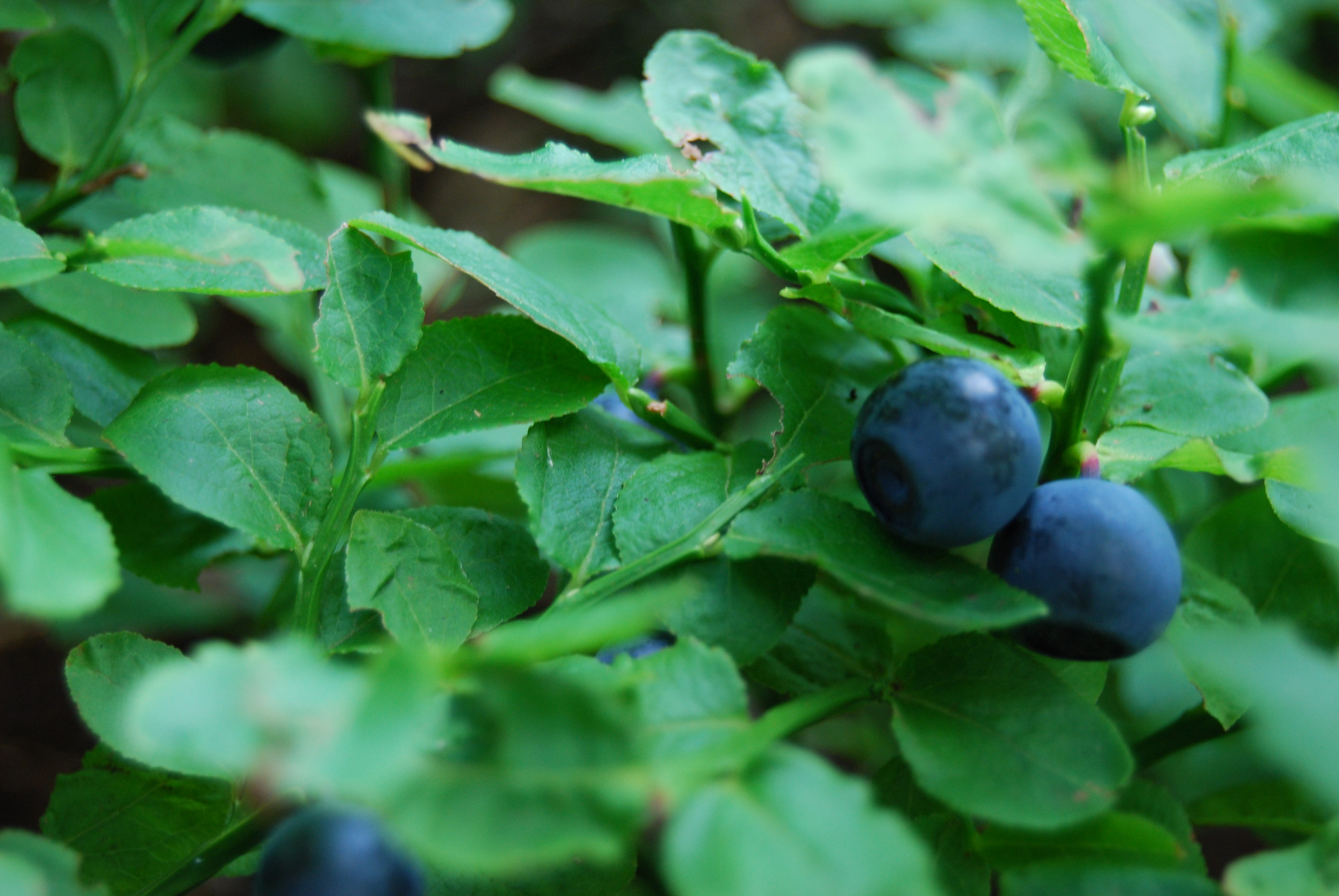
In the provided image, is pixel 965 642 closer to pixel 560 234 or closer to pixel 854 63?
pixel 854 63

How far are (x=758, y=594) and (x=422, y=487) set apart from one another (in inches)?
20.8

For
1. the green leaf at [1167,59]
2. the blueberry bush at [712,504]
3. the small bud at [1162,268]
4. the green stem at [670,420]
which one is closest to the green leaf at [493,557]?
the blueberry bush at [712,504]

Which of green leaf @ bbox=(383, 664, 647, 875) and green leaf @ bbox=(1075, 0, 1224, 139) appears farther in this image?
green leaf @ bbox=(1075, 0, 1224, 139)

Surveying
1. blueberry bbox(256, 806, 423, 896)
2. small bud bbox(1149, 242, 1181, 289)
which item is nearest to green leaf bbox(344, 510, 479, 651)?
blueberry bbox(256, 806, 423, 896)

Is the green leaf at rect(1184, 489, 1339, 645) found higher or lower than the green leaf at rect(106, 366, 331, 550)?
lower

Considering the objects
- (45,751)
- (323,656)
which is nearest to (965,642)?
(323,656)

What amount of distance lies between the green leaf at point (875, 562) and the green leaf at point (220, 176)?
51 cm

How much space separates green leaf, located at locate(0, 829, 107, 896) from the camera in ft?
1.32

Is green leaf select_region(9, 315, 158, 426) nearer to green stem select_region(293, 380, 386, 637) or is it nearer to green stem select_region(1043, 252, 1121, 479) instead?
green stem select_region(293, 380, 386, 637)

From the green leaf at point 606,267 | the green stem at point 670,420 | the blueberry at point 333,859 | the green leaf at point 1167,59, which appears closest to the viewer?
the blueberry at point 333,859

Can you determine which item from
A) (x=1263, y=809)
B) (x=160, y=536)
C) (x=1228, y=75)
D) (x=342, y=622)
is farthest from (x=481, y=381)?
(x=1228, y=75)

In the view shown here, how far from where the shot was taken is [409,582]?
0.55 meters

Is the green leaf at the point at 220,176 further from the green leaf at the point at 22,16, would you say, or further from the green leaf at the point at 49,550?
the green leaf at the point at 49,550

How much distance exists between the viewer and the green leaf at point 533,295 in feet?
1.89
